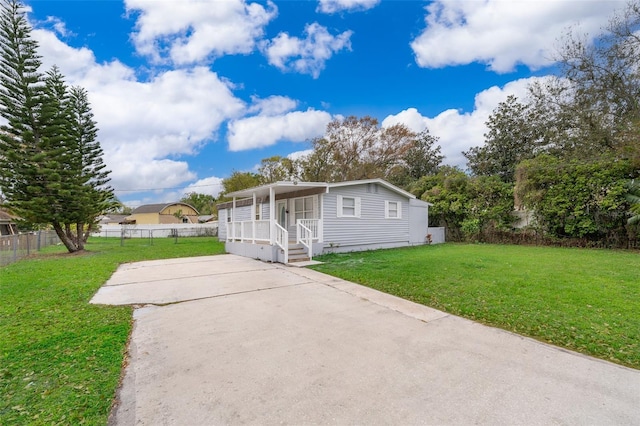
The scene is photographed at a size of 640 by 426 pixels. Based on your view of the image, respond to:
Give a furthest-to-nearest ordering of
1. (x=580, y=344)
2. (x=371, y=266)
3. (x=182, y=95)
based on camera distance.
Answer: (x=182, y=95) < (x=371, y=266) < (x=580, y=344)

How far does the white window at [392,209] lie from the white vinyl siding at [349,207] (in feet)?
5.78

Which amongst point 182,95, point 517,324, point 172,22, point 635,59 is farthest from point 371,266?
point 635,59

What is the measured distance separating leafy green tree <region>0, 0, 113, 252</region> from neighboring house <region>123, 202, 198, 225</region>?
103ft

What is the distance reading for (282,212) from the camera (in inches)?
538

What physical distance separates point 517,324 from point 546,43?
58.1 feet

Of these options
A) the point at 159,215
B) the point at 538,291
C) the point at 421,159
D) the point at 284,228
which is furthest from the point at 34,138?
the point at 159,215

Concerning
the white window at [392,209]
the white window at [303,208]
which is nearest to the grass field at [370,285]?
the white window at [303,208]

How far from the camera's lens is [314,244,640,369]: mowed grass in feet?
11.8

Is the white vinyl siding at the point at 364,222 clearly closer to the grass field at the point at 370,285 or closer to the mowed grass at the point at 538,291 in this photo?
the mowed grass at the point at 538,291

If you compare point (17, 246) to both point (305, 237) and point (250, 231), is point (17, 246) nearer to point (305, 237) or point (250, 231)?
point (250, 231)

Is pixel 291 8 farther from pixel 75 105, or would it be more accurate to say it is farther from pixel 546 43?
pixel 546 43

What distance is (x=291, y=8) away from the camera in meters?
11.9

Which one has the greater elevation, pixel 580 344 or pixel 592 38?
pixel 592 38

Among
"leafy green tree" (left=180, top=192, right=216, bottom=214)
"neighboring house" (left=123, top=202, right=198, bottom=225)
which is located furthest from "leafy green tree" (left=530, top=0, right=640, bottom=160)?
"leafy green tree" (left=180, top=192, right=216, bottom=214)
